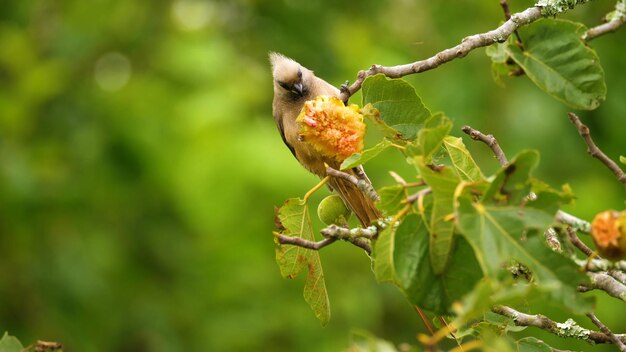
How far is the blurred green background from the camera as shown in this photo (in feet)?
20.5

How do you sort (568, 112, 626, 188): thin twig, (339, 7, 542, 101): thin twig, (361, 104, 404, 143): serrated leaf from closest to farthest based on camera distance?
(568, 112, 626, 188): thin twig → (361, 104, 404, 143): serrated leaf → (339, 7, 542, 101): thin twig

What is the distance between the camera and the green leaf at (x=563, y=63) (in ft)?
6.88

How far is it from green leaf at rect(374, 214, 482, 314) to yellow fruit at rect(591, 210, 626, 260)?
0.24 metres

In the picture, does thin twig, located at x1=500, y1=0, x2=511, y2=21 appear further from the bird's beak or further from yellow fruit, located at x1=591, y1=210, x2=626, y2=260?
the bird's beak

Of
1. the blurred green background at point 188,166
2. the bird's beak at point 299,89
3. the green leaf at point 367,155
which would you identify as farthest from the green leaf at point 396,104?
the blurred green background at point 188,166

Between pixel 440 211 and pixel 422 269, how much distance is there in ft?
0.46

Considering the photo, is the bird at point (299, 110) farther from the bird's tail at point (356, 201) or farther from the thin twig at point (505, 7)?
the thin twig at point (505, 7)

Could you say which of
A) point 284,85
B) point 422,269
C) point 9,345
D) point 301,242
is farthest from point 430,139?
point 284,85

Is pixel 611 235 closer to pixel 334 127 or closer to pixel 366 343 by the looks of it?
pixel 366 343

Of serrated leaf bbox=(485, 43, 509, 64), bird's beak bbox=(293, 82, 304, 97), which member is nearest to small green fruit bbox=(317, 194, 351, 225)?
serrated leaf bbox=(485, 43, 509, 64)

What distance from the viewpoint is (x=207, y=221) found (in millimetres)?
6031

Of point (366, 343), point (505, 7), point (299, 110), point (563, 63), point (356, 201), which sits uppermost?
point (505, 7)

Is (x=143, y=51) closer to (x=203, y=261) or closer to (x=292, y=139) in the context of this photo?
(x=203, y=261)

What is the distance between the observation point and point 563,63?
83.8 inches
